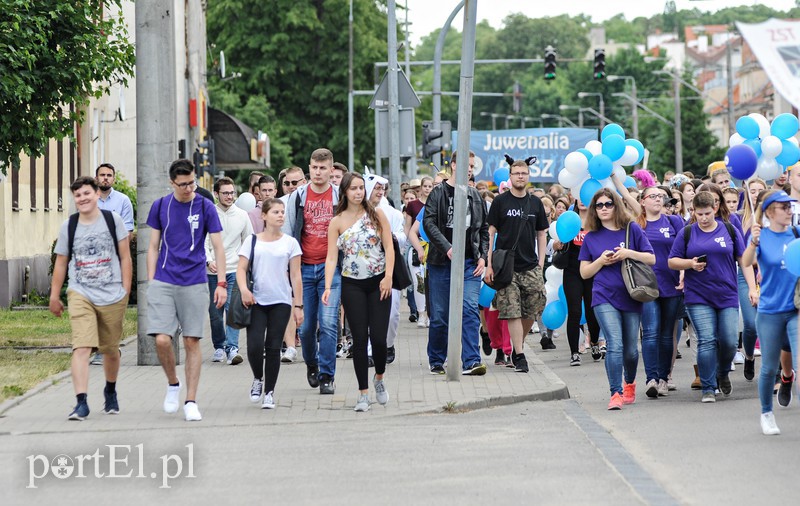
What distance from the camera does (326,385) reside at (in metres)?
11.8

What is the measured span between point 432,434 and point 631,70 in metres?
99.3

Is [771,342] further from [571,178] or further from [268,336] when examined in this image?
[571,178]

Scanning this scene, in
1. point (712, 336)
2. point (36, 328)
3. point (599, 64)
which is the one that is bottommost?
point (36, 328)

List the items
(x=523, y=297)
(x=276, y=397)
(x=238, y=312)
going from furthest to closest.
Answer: (x=523, y=297), (x=276, y=397), (x=238, y=312)

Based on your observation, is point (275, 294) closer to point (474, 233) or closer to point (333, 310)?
point (333, 310)

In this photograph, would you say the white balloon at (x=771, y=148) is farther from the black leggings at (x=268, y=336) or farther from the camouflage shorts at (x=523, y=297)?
the black leggings at (x=268, y=336)

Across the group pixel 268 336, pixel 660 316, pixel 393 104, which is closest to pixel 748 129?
pixel 660 316

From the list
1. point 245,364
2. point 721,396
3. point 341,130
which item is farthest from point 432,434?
point 341,130

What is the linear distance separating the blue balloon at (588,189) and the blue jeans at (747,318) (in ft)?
5.47

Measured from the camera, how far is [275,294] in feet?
36.3

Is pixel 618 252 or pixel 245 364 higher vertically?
pixel 618 252

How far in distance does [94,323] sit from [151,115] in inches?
163

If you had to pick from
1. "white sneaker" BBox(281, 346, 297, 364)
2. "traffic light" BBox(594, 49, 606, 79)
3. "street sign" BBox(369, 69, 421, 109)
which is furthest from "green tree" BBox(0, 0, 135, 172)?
"traffic light" BBox(594, 49, 606, 79)

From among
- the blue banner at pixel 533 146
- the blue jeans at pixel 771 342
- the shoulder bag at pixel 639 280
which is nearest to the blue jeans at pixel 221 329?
the shoulder bag at pixel 639 280
